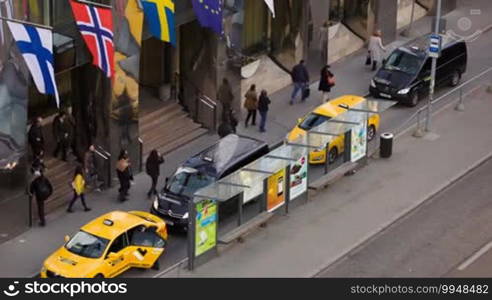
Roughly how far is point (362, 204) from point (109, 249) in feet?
30.4

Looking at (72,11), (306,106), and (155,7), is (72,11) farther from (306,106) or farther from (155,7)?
(306,106)

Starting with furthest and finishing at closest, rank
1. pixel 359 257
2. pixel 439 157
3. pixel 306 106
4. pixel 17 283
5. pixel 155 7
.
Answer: pixel 306 106 → pixel 439 157 → pixel 155 7 → pixel 359 257 → pixel 17 283

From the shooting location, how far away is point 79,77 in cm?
4131

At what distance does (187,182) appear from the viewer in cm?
3888

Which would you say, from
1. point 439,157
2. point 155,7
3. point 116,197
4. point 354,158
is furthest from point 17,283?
point 439,157

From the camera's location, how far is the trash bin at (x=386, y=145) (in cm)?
4362

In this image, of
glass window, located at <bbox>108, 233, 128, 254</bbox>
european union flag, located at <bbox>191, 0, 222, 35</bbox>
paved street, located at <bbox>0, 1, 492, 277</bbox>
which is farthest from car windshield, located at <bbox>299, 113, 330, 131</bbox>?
glass window, located at <bbox>108, 233, 128, 254</bbox>

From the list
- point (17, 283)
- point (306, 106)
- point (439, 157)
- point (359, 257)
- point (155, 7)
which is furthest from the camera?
point (306, 106)

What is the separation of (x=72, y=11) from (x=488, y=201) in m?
14.1

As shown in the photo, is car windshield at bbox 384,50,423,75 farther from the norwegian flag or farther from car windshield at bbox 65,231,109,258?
car windshield at bbox 65,231,109,258

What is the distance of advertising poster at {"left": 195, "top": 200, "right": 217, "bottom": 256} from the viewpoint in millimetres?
35344

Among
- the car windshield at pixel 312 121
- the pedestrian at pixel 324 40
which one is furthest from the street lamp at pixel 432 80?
the pedestrian at pixel 324 40

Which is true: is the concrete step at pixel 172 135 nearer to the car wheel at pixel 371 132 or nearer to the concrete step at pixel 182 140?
the concrete step at pixel 182 140

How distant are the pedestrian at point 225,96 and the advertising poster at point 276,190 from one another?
A: 22.8 ft
